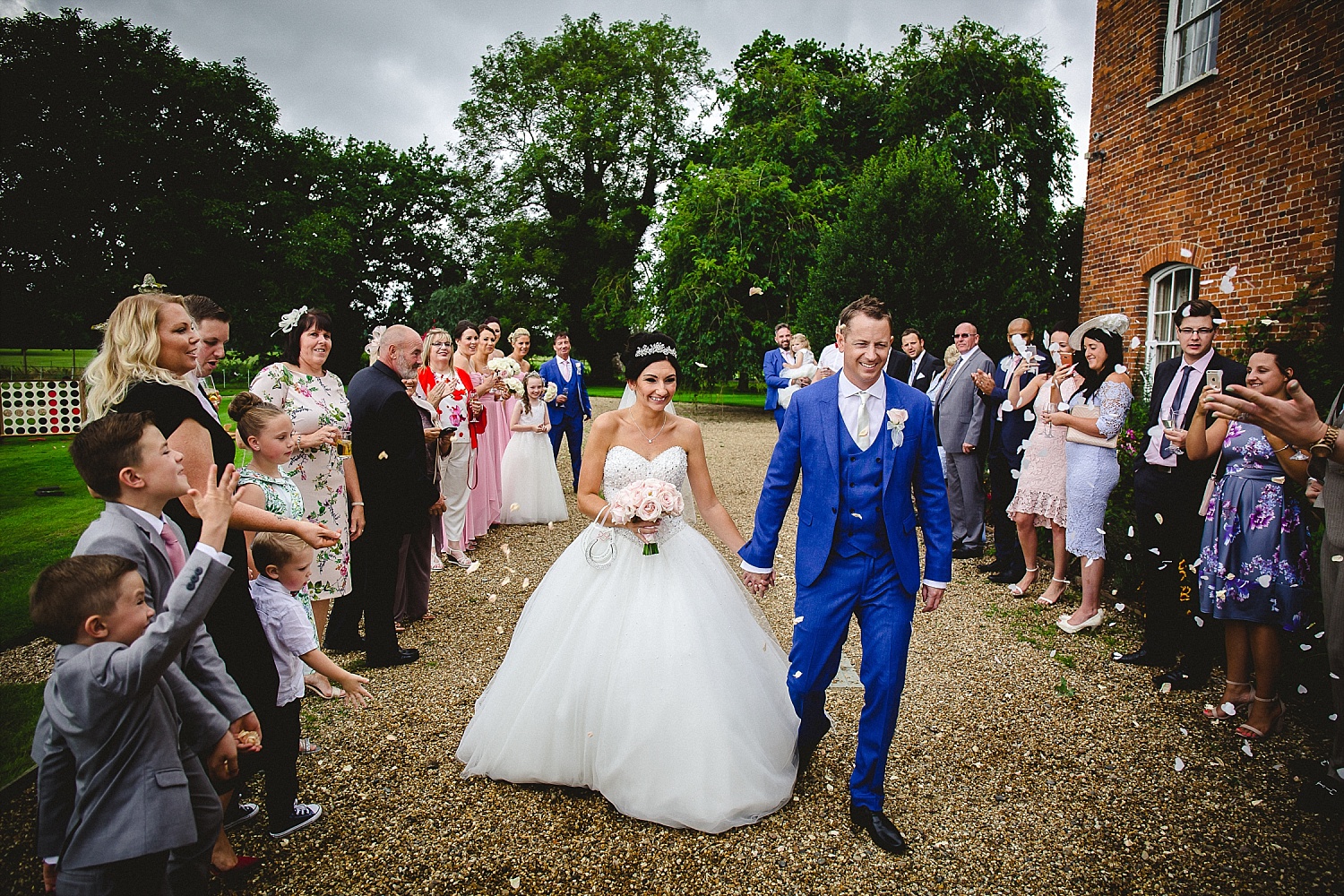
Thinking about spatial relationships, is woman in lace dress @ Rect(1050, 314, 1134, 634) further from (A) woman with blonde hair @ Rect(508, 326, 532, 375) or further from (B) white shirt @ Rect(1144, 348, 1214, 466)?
(A) woman with blonde hair @ Rect(508, 326, 532, 375)

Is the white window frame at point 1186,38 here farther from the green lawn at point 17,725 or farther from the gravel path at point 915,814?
the green lawn at point 17,725

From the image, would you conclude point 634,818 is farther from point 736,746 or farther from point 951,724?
point 951,724

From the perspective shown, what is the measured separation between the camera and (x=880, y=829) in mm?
2998

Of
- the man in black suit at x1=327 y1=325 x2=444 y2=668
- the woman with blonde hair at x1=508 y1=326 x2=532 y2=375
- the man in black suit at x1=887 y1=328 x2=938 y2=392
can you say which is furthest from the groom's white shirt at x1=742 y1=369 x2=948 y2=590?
the woman with blonde hair at x1=508 y1=326 x2=532 y2=375

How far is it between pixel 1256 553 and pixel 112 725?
16.9 ft

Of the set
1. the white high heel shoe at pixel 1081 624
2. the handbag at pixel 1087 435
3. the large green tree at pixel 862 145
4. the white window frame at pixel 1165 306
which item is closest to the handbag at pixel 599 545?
the handbag at pixel 1087 435

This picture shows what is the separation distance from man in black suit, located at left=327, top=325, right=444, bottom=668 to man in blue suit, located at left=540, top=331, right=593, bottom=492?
4.47 meters

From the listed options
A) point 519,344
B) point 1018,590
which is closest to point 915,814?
point 1018,590

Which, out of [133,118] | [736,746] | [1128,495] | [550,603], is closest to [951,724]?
[736,746]

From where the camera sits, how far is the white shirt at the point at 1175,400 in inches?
175

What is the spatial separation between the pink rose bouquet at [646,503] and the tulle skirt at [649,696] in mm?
208

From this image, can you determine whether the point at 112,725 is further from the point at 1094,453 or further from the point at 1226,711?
the point at 1094,453

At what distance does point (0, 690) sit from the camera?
439cm

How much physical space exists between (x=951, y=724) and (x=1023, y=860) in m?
1.15
